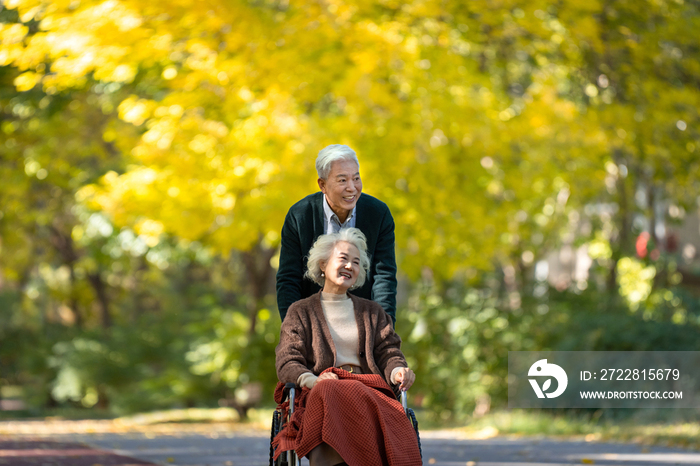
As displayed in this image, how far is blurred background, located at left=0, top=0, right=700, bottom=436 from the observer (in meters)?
8.66

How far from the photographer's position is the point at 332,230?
4.09 m

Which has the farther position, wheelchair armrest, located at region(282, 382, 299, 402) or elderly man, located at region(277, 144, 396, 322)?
elderly man, located at region(277, 144, 396, 322)

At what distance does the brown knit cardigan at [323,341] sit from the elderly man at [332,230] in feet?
0.60

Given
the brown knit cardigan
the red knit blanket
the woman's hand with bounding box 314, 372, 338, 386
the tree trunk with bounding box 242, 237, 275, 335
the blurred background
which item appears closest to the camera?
the red knit blanket

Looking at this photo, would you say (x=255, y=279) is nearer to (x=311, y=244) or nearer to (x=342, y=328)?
(x=311, y=244)

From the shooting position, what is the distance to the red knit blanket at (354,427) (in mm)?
3373

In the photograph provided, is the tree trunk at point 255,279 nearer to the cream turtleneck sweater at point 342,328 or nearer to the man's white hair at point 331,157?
the man's white hair at point 331,157

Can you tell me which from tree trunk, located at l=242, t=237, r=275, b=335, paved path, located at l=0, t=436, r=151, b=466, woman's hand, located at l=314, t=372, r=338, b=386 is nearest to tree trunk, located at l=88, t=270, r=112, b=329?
tree trunk, located at l=242, t=237, r=275, b=335

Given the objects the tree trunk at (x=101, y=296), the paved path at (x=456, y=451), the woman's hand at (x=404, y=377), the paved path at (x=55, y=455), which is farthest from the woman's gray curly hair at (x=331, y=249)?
the tree trunk at (x=101, y=296)

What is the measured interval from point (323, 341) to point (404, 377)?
407mm

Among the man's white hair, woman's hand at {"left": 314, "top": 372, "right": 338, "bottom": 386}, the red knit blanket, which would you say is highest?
the man's white hair

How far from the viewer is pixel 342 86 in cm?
886

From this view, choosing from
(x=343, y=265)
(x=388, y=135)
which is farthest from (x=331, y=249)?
(x=388, y=135)

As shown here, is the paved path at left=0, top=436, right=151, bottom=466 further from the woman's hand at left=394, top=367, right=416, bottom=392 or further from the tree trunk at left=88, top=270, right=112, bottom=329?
the tree trunk at left=88, top=270, right=112, bottom=329
